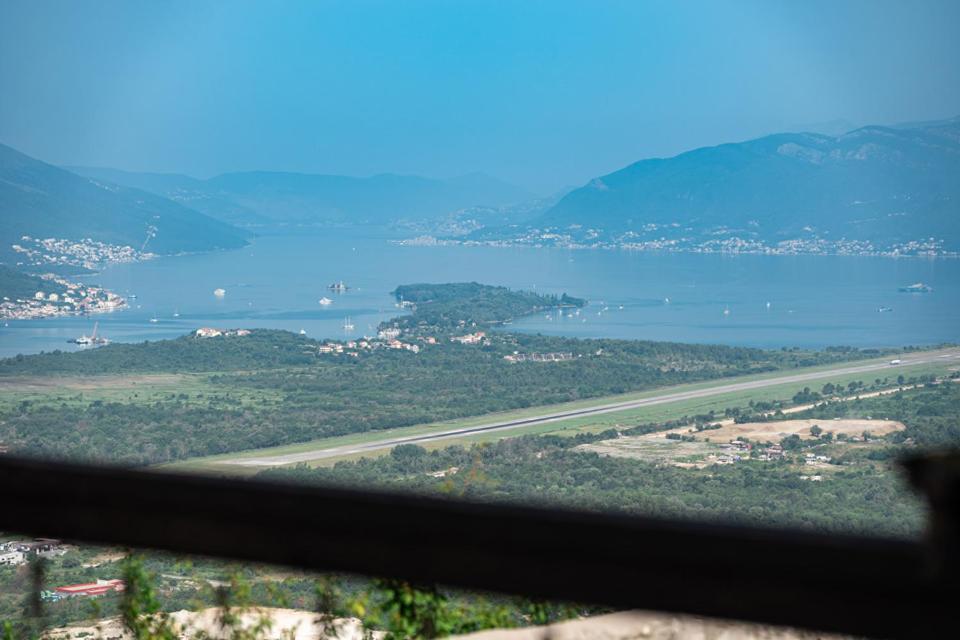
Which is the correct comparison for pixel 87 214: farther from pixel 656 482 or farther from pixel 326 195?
pixel 656 482

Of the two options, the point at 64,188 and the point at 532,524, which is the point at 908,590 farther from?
the point at 64,188

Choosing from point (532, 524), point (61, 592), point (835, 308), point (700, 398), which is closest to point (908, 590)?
point (532, 524)

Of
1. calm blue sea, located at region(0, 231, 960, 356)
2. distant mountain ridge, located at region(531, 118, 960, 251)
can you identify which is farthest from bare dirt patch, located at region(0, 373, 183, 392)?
distant mountain ridge, located at region(531, 118, 960, 251)

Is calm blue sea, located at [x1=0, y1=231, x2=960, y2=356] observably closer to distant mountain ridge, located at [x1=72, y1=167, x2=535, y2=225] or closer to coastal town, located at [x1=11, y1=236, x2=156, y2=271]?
coastal town, located at [x1=11, y1=236, x2=156, y2=271]

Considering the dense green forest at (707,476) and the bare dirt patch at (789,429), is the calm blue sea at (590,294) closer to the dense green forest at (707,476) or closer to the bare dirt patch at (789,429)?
the bare dirt patch at (789,429)

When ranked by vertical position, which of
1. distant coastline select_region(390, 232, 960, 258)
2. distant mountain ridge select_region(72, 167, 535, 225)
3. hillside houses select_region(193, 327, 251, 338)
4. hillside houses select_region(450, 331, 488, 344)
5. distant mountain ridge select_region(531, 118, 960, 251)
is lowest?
hillside houses select_region(450, 331, 488, 344)

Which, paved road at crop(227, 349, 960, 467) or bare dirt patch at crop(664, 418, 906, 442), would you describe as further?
bare dirt patch at crop(664, 418, 906, 442)

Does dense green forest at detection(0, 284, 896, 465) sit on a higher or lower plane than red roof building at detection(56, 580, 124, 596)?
lower

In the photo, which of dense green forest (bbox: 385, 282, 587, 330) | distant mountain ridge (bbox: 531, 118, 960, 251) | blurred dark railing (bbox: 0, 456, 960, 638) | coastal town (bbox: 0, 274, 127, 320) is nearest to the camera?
blurred dark railing (bbox: 0, 456, 960, 638)
